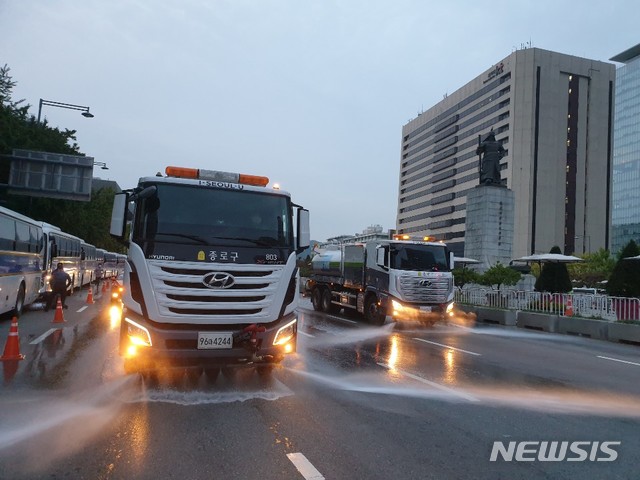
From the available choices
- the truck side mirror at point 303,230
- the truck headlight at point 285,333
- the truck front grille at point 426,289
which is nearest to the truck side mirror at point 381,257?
the truck front grille at point 426,289

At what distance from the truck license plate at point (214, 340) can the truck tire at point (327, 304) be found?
1360 cm

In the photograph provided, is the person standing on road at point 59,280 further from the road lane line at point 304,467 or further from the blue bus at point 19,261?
the road lane line at point 304,467

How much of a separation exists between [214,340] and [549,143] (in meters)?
103

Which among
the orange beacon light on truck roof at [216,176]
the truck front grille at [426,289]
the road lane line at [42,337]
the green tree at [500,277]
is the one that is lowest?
the road lane line at [42,337]

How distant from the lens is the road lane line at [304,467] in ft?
13.1

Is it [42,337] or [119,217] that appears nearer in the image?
[119,217]

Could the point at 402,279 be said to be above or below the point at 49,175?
below

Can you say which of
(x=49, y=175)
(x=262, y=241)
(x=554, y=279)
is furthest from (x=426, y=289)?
(x=49, y=175)

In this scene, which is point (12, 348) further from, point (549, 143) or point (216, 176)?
point (549, 143)

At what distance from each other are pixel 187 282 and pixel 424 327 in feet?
38.5

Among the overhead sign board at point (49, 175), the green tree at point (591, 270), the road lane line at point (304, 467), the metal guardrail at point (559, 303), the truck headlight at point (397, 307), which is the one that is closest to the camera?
the road lane line at point (304, 467)

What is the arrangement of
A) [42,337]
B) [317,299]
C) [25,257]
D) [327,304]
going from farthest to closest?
[317,299], [327,304], [25,257], [42,337]

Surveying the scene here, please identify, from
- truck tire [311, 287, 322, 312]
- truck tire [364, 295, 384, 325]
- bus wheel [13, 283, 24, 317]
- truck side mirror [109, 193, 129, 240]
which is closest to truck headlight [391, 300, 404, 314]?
truck tire [364, 295, 384, 325]

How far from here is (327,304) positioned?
2039 cm
